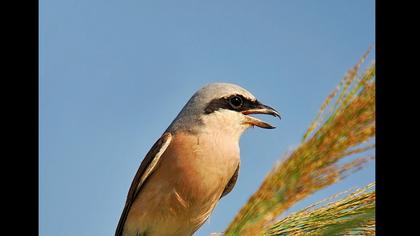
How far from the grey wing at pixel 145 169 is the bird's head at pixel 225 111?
8.0 inches

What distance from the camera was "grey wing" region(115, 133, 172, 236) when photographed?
4.49 m

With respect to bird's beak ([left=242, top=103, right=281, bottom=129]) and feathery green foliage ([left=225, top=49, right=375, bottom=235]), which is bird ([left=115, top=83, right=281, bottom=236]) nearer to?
bird's beak ([left=242, top=103, right=281, bottom=129])

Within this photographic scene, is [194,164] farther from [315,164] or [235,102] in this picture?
[315,164]

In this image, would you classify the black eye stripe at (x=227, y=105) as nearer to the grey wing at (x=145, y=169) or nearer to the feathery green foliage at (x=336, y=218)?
the grey wing at (x=145, y=169)

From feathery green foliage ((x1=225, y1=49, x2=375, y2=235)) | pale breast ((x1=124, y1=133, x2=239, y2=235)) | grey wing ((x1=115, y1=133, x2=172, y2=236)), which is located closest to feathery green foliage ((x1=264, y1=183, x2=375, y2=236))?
feathery green foliage ((x1=225, y1=49, x2=375, y2=235))

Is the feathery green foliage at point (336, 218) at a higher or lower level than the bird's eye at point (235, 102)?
lower

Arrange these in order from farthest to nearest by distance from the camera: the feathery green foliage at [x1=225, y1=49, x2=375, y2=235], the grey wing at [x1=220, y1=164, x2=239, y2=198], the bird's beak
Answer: the grey wing at [x1=220, y1=164, x2=239, y2=198], the bird's beak, the feathery green foliage at [x1=225, y1=49, x2=375, y2=235]

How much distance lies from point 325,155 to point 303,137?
0.34 ft

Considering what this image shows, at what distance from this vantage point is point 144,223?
4438 millimetres

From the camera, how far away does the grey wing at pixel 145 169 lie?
4492 millimetres

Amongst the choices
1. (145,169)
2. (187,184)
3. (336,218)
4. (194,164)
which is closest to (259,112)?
(194,164)

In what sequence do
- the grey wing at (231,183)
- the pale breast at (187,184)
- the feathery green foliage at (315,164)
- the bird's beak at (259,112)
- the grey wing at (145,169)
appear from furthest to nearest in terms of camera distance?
the grey wing at (231,183), the grey wing at (145,169), the bird's beak at (259,112), the pale breast at (187,184), the feathery green foliage at (315,164)

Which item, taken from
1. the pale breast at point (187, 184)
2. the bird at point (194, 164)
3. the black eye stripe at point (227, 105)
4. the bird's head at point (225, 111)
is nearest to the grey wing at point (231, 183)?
the bird at point (194, 164)
